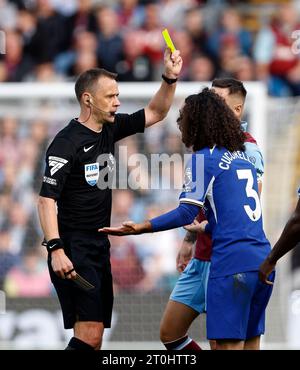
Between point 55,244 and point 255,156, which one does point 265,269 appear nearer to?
point 255,156

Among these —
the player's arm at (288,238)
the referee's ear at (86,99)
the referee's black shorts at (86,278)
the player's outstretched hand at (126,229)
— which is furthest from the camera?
the referee's ear at (86,99)

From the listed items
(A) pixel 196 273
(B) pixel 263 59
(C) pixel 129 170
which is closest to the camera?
(A) pixel 196 273

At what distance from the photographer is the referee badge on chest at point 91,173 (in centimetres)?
712

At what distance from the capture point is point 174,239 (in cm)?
1048

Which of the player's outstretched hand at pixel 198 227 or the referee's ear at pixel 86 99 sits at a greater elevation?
the referee's ear at pixel 86 99

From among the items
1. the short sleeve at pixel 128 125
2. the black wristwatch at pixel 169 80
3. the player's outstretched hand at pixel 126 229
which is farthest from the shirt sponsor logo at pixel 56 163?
the black wristwatch at pixel 169 80

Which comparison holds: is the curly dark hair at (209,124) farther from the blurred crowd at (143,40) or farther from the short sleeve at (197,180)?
the blurred crowd at (143,40)

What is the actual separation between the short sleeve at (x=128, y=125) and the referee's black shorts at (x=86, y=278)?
805 millimetres
